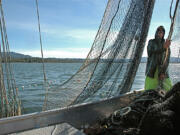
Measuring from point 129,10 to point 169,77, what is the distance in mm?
1328

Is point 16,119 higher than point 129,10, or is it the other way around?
point 129,10

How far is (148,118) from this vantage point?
1.78 meters

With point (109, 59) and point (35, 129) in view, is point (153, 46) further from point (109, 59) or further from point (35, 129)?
point (35, 129)

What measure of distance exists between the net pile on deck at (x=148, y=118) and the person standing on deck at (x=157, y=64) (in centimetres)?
68

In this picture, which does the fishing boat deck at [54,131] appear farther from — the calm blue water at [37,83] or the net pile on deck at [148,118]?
the calm blue water at [37,83]

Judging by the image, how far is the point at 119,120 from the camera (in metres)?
2.36

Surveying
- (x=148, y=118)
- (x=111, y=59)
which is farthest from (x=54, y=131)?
(x=111, y=59)

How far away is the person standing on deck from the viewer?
129 inches

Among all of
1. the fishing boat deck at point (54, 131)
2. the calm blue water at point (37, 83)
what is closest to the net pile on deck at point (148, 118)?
the fishing boat deck at point (54, 131)

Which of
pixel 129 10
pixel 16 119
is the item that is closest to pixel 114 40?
pixel 129 10

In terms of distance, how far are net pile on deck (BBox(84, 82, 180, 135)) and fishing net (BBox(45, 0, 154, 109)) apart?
29.2 inches

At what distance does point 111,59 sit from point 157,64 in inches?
31.4

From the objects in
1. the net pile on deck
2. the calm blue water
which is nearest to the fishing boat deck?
the net pile on deck

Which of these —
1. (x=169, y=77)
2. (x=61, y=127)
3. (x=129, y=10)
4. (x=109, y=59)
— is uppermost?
(x=129, y=10)
